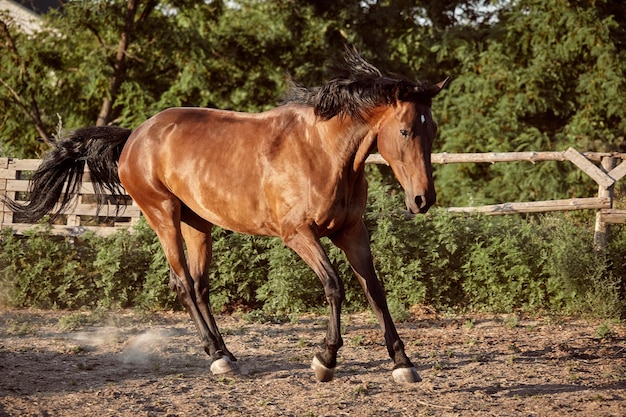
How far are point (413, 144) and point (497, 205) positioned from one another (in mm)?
4248

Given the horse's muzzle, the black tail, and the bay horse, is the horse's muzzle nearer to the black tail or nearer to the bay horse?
the bay horse

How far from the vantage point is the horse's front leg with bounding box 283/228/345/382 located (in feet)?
16.5

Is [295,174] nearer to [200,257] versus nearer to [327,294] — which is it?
[327,294]


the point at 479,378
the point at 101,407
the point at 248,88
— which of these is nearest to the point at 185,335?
the point at 101,407

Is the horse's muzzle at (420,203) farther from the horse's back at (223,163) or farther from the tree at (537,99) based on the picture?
the tree at (537,99)

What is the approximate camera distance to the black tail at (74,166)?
6.85 metres

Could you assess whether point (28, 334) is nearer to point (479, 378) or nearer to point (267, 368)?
point (267, 368)

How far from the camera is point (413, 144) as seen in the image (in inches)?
190

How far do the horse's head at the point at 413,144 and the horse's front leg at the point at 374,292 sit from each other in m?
0.57

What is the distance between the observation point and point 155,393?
5.06m

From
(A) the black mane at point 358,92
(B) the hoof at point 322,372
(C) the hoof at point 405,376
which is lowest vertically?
(B) the hoof at point 322,372

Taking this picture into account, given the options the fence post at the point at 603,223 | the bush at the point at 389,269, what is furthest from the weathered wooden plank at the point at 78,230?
the fence post at the point at 603,223

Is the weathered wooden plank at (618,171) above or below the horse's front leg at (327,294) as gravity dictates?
above

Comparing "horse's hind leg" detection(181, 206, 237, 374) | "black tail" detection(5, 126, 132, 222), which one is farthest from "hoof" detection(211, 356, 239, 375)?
"black tail" detection(5, 126, 132, 222)
